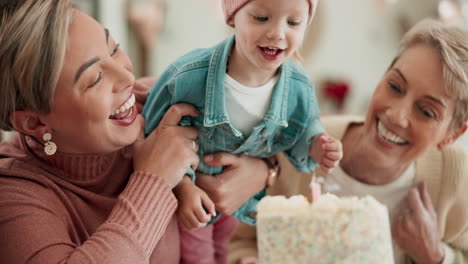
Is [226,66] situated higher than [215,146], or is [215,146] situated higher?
[226,66]

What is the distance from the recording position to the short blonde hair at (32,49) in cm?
90

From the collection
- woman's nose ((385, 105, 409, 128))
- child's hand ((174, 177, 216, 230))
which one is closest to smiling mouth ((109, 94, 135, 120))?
child's hand ((174, 177, 216, 230))

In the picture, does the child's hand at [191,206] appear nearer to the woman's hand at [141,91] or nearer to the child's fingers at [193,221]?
the child's fingers at [193,221]

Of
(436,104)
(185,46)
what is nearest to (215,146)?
(436,104)

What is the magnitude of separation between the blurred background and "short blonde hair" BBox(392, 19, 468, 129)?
4.16m

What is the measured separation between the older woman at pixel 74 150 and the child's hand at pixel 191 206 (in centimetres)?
4

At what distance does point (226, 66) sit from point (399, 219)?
2.47 ft

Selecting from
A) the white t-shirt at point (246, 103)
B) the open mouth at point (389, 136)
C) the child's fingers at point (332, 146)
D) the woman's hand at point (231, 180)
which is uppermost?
the white t-shirt at point (246, 103)

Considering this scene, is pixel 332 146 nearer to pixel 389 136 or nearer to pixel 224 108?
pixel 224 108

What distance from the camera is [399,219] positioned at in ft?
4.82

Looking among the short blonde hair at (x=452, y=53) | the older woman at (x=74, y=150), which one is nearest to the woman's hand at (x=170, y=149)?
the older woman at (x=74, y=150)

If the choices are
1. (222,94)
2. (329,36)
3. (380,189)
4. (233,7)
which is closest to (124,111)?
(222,94)

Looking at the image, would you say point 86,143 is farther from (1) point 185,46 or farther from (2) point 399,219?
(1) point 185,46

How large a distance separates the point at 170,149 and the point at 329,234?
0.42 m
